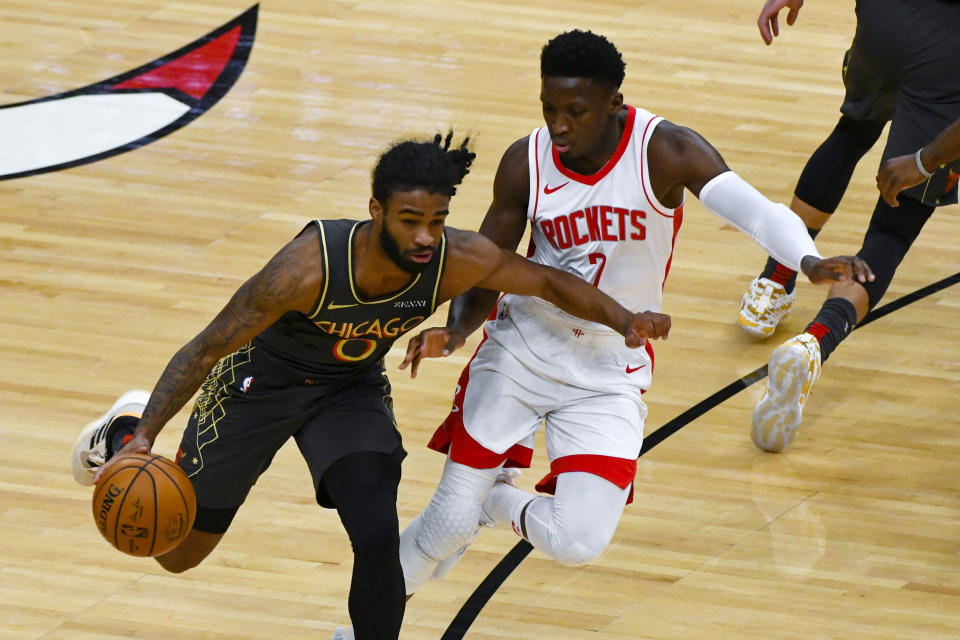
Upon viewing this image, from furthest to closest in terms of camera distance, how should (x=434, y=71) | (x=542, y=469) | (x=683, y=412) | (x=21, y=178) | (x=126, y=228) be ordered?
(x=434, y=71)
(x=21, y=178)
(x=126, y=228)
(x=683, y=412)
(x=542, y=469)

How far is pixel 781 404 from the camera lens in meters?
5.07

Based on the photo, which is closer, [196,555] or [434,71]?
[196,555]

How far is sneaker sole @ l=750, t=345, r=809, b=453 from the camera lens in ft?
16.2

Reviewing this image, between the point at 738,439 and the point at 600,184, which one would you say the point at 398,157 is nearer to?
the point at 600,184

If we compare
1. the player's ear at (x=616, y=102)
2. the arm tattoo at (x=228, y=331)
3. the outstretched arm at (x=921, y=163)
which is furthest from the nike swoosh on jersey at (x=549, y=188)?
the outstretched arm at (x=921, y=163)

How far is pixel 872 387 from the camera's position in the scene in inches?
225

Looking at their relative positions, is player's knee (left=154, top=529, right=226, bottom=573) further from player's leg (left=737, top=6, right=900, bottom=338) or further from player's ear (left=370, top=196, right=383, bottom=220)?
player's leg (left=737, top=6, right=900, bottom=338)

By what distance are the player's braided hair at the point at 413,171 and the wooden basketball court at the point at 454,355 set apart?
4.55 ft

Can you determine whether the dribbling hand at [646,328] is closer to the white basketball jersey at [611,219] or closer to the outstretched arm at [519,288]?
the outstretched arm at [519,288]

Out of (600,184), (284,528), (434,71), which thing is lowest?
(284,528)

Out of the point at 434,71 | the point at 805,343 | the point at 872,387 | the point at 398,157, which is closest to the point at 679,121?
the point at 434,71

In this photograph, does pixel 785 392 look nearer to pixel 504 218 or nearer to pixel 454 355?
pixel 504 218

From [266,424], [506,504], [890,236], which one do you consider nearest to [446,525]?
[506,504]

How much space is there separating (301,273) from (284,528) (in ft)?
4.36
